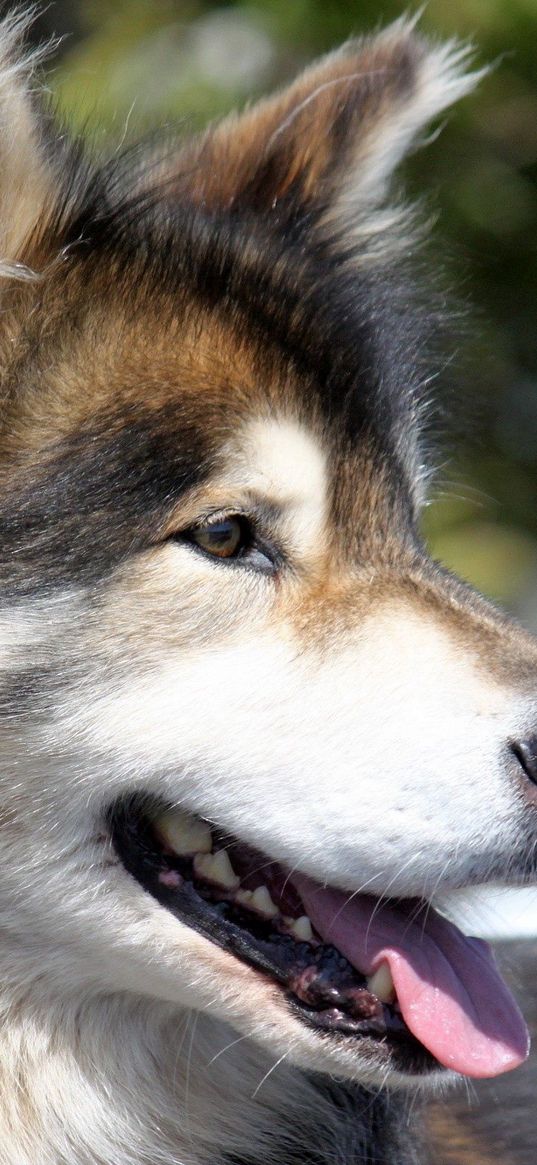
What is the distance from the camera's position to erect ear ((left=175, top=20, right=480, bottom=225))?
2.27 m

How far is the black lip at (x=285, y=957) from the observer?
1.66 meters

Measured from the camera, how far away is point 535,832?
1.63 metres

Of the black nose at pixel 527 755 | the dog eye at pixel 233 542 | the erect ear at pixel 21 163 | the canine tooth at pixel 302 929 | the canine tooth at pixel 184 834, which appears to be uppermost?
the erect ear at pixel 21 163

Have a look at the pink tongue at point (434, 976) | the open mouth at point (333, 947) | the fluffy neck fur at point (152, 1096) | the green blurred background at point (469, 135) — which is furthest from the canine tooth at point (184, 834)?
the green blurred background at point (469, 135)

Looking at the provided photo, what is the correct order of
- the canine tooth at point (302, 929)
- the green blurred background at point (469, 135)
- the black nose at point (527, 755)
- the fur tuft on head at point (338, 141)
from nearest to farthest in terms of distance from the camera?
the black nose at point (527, 755), the canine tooth at point (302, 929), the fur tuft on head at point (338, 141), the green blurred background at point (469, 135)

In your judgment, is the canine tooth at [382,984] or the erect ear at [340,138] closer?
the canine tooth at [382,984]

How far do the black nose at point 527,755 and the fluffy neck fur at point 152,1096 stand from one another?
1.71 feet

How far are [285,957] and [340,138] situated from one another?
135 centimetres

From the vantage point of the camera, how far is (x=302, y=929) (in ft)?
5.68

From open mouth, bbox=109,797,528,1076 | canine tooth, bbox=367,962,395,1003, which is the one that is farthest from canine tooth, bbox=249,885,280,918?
canine tooth, bbox=367,962,395,1003

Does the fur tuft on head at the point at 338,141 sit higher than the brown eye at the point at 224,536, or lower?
higher

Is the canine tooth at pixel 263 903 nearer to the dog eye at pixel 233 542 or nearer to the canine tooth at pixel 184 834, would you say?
the canine tooth at pixel 184 834

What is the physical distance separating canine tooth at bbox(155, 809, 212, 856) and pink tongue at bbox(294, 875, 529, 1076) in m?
0.13

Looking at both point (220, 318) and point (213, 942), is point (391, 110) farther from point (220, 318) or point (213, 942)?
point (213, 942)
